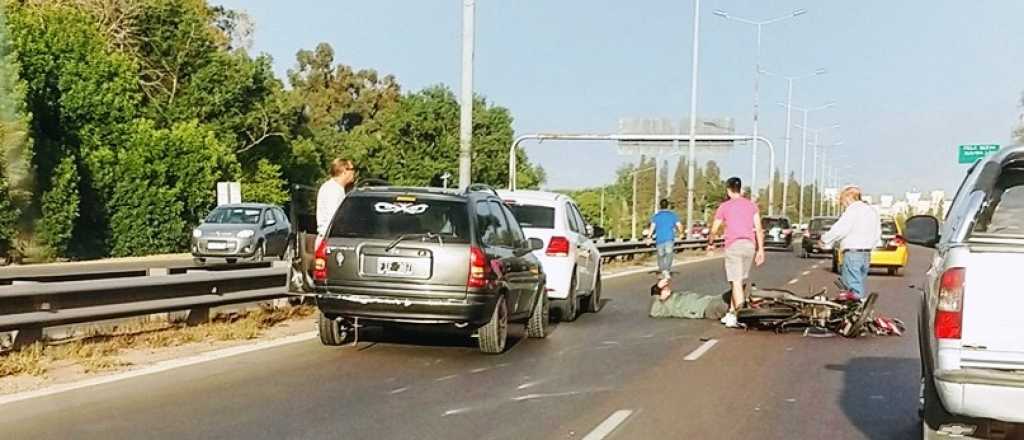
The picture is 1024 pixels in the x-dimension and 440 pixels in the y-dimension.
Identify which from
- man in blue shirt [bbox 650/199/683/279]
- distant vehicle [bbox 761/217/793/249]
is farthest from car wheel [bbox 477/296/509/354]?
distant vehicle [bbox 761/217/793/249]

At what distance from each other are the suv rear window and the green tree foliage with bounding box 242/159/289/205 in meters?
44.2

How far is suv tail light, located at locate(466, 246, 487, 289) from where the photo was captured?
1158cm

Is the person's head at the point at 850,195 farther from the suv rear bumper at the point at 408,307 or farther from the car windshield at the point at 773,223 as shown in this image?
the car windshield at the point at 773,223

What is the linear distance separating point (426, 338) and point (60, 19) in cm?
1100

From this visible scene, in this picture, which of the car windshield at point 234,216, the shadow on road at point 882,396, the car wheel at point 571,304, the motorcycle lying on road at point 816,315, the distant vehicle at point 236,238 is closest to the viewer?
the shadow on road at point 882,396

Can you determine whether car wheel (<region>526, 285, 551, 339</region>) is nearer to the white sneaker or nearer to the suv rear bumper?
the suv rear bumper

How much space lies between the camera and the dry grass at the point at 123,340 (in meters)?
10.2

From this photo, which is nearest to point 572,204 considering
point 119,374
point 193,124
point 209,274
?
point 209,274

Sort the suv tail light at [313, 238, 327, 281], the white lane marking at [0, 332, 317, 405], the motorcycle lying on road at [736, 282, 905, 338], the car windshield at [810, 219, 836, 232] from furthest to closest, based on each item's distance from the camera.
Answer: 1. the car windshield at [810, 219, 836, 232]
2. the motorcycle lying on road at [736, 282, 905, 338]
3. the suv tail light at [313, 238, 327, 281]
4. the white lane marking at [0, 332, 317, 405]

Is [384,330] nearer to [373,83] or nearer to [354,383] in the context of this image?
[354,383]

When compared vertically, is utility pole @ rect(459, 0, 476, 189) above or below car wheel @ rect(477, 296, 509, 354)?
above

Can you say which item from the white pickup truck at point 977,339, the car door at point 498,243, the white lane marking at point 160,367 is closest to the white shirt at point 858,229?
the car door at point 498,243

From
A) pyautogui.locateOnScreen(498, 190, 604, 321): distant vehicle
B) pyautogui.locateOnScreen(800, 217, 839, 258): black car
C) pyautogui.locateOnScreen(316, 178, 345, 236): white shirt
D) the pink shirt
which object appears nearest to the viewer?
pyautogui.locateOnScreen(316, 178, 345, 236): white shirt

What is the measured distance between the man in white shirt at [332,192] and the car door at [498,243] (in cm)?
186
